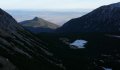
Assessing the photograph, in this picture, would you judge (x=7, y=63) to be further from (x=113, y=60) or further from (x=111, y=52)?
(x=111, y=52)

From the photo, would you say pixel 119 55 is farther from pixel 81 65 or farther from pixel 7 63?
pixel 7 63

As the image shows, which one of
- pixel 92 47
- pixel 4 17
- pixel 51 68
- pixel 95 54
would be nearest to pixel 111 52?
pixel 95 54

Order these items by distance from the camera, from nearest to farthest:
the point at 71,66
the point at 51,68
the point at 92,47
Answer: the point at 51,68 → the point at 71,66 → the point at 92,47

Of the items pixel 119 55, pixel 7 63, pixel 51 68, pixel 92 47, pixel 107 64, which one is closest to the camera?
pixel 7 63

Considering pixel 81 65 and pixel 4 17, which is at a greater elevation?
pixel 4 17

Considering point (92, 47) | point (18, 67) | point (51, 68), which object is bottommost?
point (92, 47)

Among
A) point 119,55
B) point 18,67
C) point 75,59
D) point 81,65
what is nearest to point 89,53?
point 119,55

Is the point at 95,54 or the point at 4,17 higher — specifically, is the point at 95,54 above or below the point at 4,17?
below

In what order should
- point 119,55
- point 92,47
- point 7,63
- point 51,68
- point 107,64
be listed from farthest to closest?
1. point 92,47
2. point 119,55
3. point 107,64
4. point 51,68
5. point 7,63

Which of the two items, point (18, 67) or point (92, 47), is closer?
point (18, 67)
